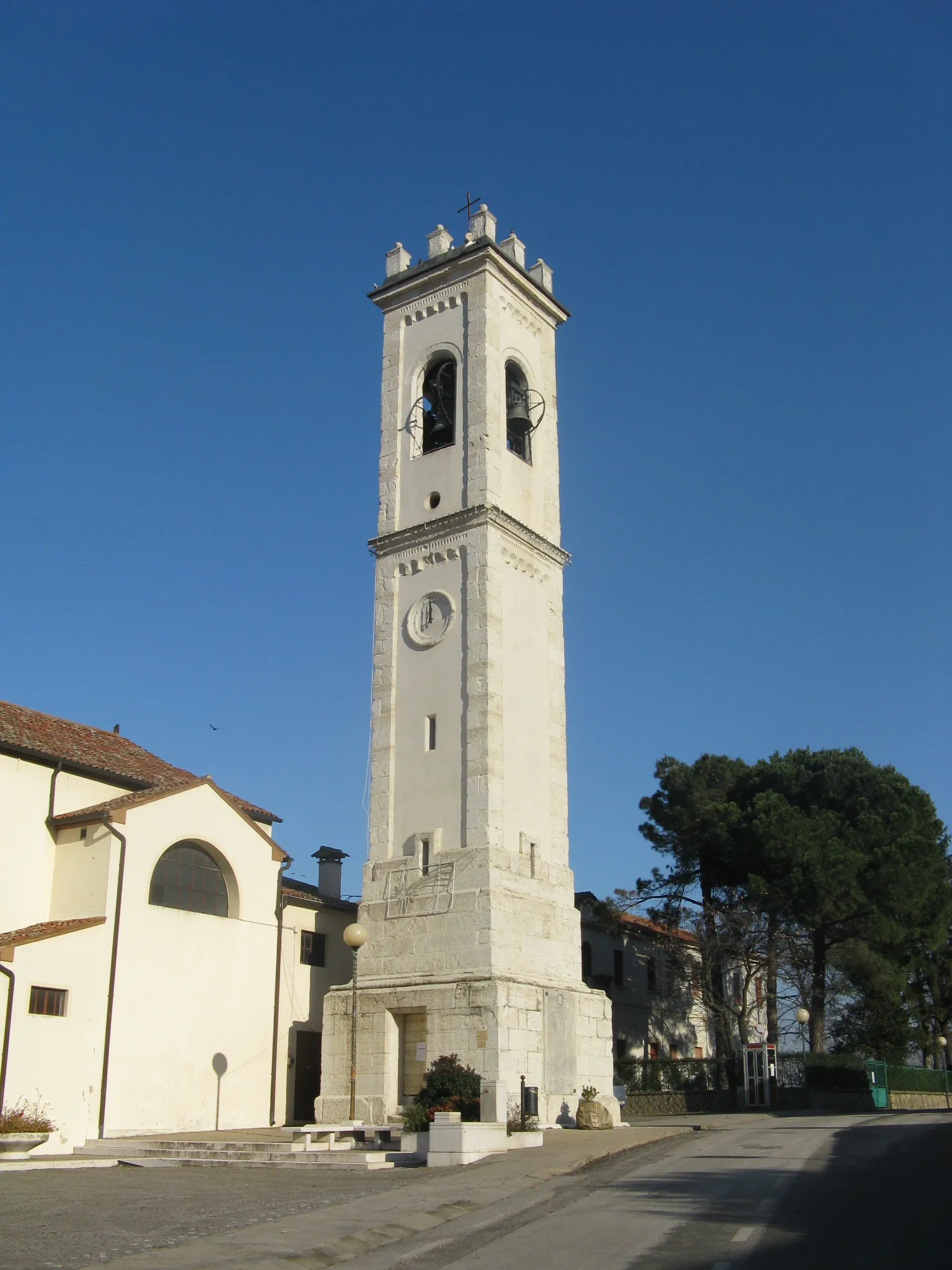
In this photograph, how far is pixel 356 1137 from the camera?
2208cm

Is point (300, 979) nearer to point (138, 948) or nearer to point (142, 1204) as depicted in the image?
point (138, 948)

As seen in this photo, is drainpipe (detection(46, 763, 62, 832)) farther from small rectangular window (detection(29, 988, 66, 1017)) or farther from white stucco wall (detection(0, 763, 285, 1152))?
small rectangular window (detection(29, 988, 66, 1017))

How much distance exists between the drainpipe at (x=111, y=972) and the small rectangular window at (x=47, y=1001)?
1.09 metres

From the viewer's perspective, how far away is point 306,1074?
2888 cm

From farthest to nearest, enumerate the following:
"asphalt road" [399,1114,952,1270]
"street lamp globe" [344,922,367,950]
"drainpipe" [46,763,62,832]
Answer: "drainpipe" [46,763,62,832]
"street lamp globe" [344,922,367,950]
"asphalt road" [399,1114,952,1270]

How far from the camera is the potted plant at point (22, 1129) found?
1983 cm

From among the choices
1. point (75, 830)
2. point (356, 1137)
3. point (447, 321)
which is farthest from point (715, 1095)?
point (447, 321)

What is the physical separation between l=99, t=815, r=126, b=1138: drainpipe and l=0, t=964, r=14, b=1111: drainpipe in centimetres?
235

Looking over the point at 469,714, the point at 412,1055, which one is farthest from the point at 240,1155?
the point at 469,714

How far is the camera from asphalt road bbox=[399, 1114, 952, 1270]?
9930 millimetres

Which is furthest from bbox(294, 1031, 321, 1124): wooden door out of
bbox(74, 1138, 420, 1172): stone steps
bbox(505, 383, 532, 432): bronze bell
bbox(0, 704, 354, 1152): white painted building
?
bbox(505, 383, 532, 432): bronze bell

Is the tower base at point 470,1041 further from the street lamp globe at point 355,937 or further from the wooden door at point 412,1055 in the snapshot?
the street lamp globe at point 355,937

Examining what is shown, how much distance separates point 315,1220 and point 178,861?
14.8 m

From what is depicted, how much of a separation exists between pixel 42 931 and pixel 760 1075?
22.1 metres
